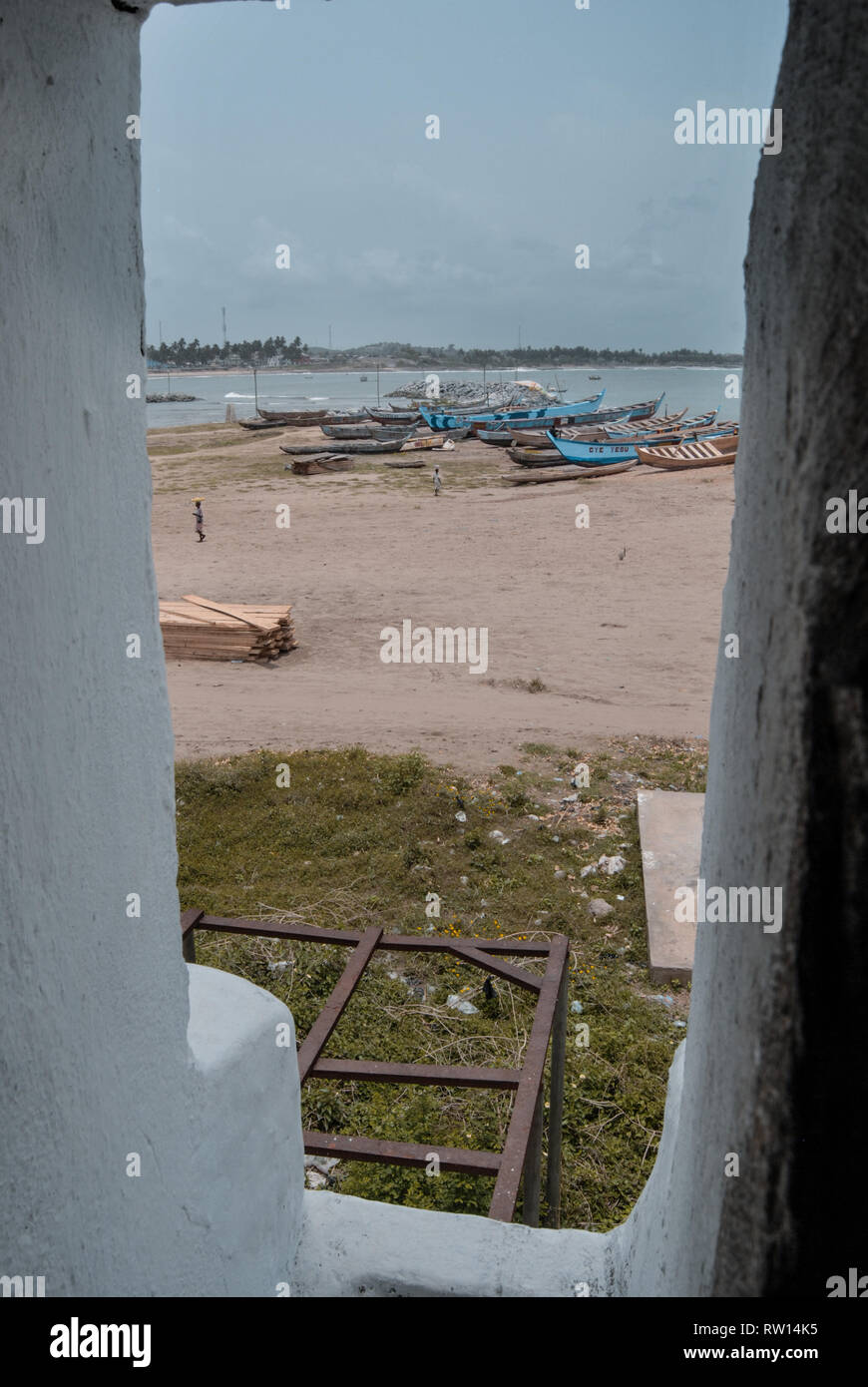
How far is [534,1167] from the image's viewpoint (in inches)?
135

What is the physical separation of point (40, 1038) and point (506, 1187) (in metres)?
1.68

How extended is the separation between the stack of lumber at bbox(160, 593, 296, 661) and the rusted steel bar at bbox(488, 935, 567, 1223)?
8.90 meters


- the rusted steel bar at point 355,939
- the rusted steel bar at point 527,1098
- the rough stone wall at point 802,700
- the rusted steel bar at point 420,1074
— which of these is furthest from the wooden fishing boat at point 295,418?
the rough stone wall at point 802,700

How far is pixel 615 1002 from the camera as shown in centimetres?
566

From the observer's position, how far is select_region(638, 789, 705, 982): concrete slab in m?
5.93

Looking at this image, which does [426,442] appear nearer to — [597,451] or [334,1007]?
[597,451]

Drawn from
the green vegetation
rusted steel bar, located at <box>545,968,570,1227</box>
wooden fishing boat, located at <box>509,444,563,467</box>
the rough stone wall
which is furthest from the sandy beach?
the rough stone wall

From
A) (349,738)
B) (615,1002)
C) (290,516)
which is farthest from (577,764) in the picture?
(290,516)

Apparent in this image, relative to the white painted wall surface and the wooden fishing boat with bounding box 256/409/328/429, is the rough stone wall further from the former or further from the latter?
the wooden fishing boat with bounding box 256/409/328/429

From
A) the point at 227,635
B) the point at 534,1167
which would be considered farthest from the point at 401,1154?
the point at 227,635

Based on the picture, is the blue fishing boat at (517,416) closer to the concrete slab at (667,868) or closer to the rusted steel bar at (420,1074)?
the concrete slab at (667,868)

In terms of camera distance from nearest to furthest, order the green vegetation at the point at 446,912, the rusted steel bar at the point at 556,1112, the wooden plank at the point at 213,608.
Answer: the rusted steel bar at the point at 556,1112
the green vegetation at the point at 446,912
the wooden plank at the point at 213,608

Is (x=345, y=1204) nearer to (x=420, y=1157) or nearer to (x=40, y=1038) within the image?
(x=420, y=1157)

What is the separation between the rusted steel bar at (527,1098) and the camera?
9.11ft
